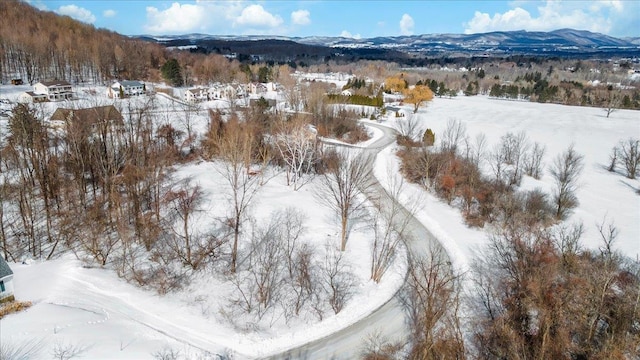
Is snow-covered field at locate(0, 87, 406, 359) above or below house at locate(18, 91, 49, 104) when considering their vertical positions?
below

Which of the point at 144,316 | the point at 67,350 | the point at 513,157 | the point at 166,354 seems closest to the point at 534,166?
the point at 513,157

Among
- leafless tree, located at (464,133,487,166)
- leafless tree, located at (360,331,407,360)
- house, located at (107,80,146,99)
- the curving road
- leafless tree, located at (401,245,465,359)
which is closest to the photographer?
leafless tree, located at (401,245,465,359)

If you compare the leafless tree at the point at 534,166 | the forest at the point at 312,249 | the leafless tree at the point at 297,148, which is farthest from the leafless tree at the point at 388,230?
the leafless tree at the point at 534,166

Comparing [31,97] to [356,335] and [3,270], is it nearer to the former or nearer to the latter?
[3,270]

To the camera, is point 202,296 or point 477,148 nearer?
point 202,296

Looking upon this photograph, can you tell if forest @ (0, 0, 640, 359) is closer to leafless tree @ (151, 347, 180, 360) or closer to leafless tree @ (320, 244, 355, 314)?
leafless tree @ (320, 244, 355, 314)

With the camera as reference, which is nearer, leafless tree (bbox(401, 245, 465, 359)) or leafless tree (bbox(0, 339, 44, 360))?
leafless tree (bbox(0, 339, 44, 360))

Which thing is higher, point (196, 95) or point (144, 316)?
point (196, 95)

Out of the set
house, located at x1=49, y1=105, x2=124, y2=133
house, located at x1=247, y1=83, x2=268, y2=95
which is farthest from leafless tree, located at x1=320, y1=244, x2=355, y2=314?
house, located at x1=247, y1=83, x2=268, y2=95
